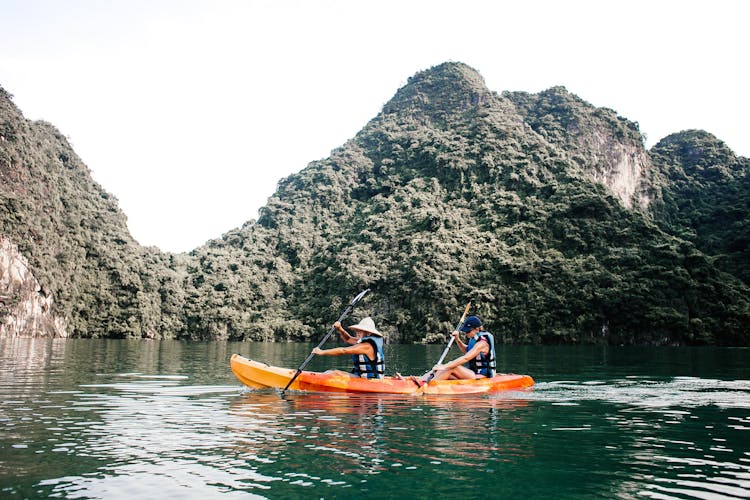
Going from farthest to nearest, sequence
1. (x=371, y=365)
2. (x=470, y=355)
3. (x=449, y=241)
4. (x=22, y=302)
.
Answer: (x=449, y=241), (x=22, y=302), (x=470, y=355), (x=371, y=365)

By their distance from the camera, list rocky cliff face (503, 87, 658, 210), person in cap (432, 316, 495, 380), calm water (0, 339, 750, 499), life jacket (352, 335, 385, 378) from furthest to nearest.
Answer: rocky cliff face (503, 87, 658, 210) < person in cap (432, 316, 495, 380) < life jacket (352, 335, 385, 378) < calm water (0, 339, 750, 499)

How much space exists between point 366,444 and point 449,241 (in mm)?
72642

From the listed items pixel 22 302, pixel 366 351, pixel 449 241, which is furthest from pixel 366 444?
pixel 449 241

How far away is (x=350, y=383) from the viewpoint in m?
13.0

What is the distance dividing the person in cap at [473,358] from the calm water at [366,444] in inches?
35.6

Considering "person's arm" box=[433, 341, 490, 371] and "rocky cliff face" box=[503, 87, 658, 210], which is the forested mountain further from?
"person's arm" box=[433, 341, 490, 371]

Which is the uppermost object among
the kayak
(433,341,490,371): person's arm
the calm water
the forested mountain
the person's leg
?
the forested mountain

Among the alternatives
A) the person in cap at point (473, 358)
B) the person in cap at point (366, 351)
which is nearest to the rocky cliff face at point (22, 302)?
the person in cap at point (366, 351)

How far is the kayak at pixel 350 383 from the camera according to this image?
1303 cm

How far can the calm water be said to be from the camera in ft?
19.5

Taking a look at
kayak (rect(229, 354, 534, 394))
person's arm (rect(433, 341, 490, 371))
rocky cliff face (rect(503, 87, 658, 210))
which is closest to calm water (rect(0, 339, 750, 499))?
kayak (rect(229, 354, 534, 394))

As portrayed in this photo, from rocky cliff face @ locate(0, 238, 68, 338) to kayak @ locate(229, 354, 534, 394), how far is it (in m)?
53.2

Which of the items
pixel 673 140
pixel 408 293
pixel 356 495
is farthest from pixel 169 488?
pixel 673 140

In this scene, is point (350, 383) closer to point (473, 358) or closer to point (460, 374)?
point (460, 374)
